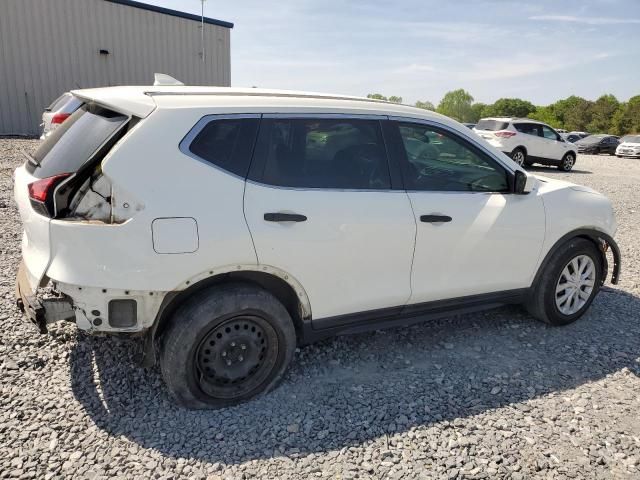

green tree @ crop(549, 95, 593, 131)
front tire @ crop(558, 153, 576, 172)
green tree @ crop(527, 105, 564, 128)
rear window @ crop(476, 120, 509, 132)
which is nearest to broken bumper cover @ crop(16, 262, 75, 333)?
rear window @ crop(476, 120, 509, 132)

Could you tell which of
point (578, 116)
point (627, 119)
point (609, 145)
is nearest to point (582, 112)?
point (578, 116)

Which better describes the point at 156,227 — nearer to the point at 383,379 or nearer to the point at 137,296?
the point at 137,296

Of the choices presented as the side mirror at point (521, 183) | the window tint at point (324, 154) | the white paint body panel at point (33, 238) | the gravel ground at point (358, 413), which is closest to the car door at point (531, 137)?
the gravel ground at point (358, 413)

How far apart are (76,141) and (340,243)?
1670 mm

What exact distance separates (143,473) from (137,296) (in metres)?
0.89

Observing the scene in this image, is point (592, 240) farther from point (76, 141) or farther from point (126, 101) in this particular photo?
point (76, 141)

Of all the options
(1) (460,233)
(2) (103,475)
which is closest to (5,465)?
(2) (103,475)

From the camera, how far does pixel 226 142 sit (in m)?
2.80

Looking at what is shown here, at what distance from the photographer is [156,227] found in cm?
254

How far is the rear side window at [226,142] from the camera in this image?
2729mm

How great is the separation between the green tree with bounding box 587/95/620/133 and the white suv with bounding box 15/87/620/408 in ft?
193

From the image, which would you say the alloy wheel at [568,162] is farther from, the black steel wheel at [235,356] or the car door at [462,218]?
the black steel wheel at [235,356]

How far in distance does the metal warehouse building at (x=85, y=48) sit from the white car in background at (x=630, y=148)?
2315 centimetres

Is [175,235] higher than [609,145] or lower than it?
higher
